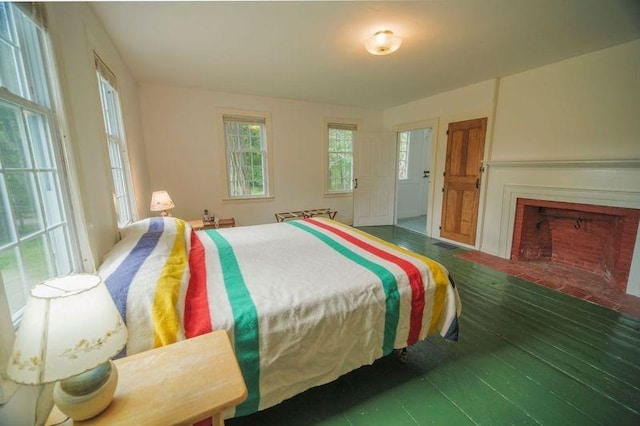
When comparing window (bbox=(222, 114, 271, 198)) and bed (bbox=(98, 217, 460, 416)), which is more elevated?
window (bbox=(222, 114, 271, 198))

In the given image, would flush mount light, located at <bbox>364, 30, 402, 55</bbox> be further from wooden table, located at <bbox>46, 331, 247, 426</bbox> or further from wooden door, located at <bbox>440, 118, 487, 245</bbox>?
wooden table, located at <bbox>46, 331, 247, 426</bbox>

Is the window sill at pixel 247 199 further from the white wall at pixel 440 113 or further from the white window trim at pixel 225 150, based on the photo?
the white wall at pixel 440 113

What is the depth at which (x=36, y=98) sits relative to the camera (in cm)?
111

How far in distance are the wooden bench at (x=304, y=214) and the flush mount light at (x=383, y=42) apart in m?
2.89

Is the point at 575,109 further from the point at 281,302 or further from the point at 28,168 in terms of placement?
the point at 28,168

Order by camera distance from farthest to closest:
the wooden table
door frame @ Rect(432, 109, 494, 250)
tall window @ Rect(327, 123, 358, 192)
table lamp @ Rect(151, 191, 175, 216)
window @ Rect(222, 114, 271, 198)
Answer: tall window @ Rect(327, 123, 358, 192) < window @ Rect(222, 114, 271, 198) < door frame @ Rect(432, 109, 494, 250) < table lamp @ Rect(151, 191, 175, 216) < the wooden table

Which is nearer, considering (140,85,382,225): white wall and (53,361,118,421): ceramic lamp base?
(53,361,118,421): ceramic lamp base

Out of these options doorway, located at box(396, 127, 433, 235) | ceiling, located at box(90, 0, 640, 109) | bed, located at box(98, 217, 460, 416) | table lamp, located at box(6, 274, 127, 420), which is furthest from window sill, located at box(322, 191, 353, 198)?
table lamp, located at box(6, 274, 127, 420)

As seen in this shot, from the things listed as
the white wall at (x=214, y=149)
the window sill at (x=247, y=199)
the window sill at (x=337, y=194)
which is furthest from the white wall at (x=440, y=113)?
the window sill at (x=247, y=199)

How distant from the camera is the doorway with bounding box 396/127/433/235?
19.8 feet

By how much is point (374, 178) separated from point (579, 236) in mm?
3103

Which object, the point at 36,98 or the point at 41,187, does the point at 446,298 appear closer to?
the point at 41,187

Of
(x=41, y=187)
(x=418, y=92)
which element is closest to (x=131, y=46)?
(x=41, y=187)

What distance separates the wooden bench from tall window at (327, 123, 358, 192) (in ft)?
1.62
